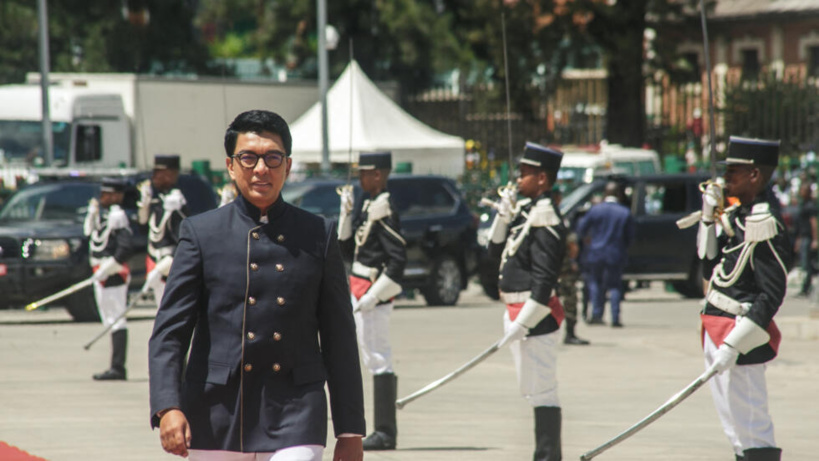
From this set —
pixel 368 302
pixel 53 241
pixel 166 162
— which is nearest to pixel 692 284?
pixel 53 241

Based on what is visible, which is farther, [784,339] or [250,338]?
[784,339]

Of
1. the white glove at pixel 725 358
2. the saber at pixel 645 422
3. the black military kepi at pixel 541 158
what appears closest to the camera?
the white glove at pixel 725 358

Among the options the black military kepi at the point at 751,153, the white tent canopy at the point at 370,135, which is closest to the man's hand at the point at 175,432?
the black military kepi at the point at 751,153

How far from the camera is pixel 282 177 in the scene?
4.96 meters

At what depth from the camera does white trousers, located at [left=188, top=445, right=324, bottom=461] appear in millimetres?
4801

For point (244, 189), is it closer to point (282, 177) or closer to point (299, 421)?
point (282, 177)

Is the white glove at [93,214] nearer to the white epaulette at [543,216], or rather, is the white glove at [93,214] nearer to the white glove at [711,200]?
the white epaulette at [543,216]

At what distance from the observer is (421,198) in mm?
21047

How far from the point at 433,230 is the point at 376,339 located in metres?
11.4

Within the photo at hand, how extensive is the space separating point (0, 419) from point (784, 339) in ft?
30.0

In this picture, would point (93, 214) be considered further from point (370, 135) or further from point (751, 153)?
point (370, 135)

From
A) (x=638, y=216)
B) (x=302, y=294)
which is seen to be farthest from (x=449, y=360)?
(x=302, y=294)

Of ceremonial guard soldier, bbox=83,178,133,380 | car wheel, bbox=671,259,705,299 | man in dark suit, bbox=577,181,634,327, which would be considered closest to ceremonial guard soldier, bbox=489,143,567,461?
ceremonial guard soldier, bbox=83,178,133,380

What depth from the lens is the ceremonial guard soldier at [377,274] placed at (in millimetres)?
9258
